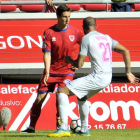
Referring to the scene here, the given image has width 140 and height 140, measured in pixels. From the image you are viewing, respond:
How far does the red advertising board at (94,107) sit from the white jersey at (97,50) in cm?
507

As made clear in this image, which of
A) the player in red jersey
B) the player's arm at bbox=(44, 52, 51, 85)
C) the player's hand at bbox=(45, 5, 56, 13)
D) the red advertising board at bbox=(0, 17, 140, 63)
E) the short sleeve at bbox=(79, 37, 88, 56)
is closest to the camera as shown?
the short sleeve at bbox=(79, 37, 88, 56)

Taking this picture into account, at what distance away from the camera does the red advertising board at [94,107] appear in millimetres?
12211

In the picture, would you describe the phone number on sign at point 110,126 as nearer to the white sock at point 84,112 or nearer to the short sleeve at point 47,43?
the short sleeve at point 47,43

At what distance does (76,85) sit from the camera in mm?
7230

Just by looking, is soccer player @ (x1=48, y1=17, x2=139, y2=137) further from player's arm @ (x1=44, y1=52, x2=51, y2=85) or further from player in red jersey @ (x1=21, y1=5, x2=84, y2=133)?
player in red jersey @ (x1=21, y1=5, x2=84, y2=133)

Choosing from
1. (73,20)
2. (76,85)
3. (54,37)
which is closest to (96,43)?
(76,85)

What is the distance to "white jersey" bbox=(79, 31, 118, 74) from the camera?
7.15 metres

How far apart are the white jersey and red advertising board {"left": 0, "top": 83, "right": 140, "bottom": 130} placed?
16.6 feet

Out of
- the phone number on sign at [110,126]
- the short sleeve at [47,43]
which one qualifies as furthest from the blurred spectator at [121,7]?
the short sleeve at [47,43]

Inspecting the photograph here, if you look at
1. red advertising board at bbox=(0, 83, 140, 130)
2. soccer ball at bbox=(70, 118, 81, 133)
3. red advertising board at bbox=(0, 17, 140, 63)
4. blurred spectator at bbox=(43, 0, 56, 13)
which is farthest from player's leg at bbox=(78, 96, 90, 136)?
red advertising board at bbox=(0, 17, 140, 63)

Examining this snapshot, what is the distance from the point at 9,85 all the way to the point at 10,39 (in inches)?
56.4

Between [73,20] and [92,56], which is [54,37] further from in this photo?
[73,20]

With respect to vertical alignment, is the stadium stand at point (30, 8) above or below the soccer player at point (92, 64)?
above

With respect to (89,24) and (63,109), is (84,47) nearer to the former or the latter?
(89,24)
